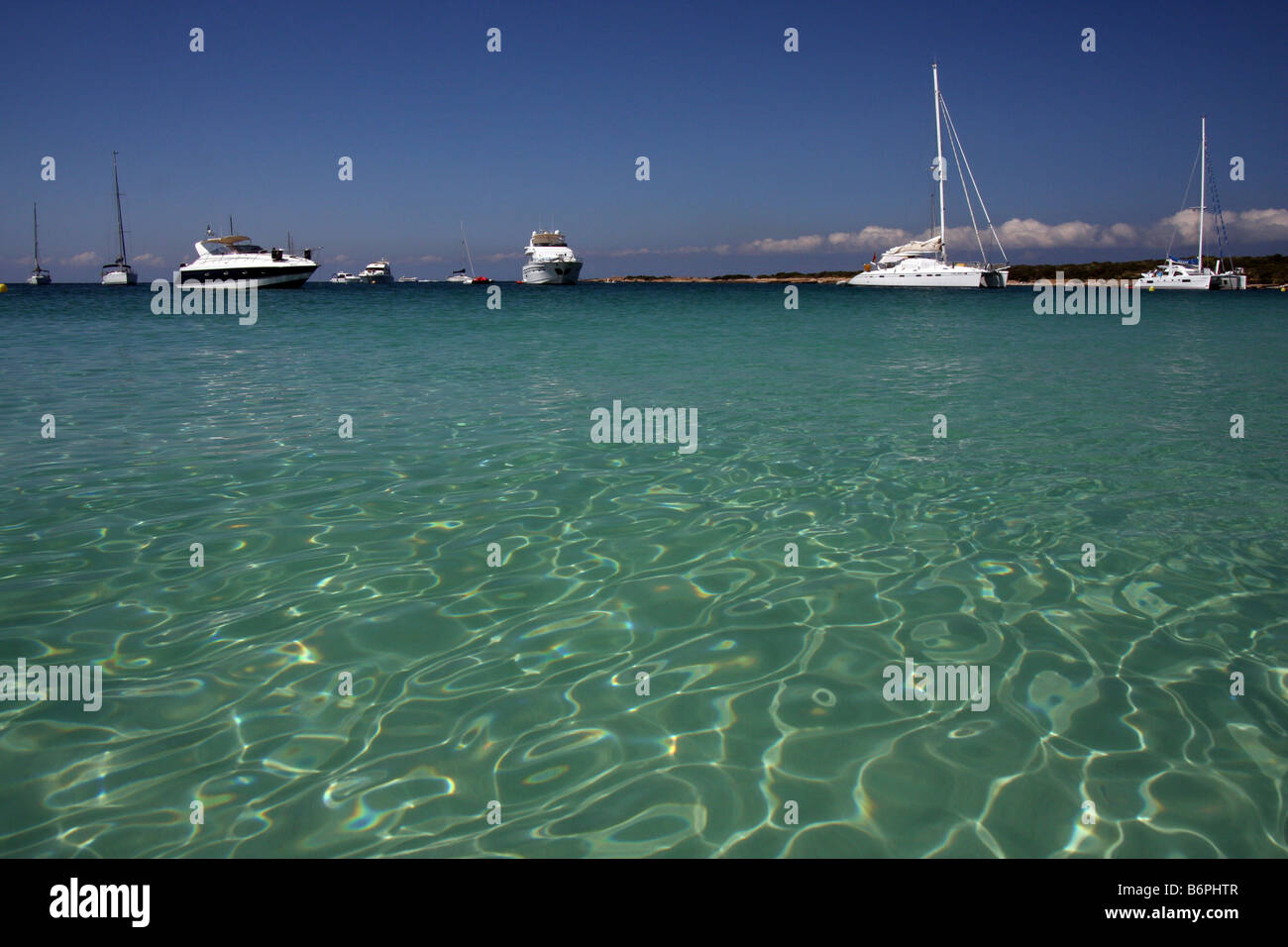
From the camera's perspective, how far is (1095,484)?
6.92m

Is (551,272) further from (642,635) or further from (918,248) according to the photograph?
(642,635)

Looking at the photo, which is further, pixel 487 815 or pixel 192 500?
pixel 192 500

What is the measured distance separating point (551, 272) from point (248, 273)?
36500mm

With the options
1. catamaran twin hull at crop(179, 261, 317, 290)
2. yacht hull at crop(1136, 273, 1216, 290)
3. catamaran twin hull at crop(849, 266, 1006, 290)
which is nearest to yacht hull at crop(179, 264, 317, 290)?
catamaran twin hull at crop(179, 261, 317, 290)

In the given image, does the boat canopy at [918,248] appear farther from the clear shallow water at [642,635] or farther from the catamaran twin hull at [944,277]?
the clear shallow water at [642,635]

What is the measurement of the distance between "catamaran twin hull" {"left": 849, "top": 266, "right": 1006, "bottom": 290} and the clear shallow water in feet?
218

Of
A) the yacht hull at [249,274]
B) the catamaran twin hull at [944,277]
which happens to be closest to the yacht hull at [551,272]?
the yacht hull at [249,274]

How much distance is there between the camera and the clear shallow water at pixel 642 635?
2.87 m

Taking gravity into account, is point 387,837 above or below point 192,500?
below

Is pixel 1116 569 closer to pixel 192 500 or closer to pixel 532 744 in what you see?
pixel 532 744

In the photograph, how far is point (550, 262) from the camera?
8894 cm

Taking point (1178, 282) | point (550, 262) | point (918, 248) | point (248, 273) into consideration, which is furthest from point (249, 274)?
point (1178, 282)
